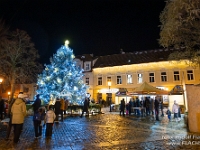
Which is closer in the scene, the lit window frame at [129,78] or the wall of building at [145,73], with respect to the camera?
the wall of building at [145,73]

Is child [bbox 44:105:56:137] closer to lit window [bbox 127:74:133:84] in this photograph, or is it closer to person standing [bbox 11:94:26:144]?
person standing [bbox 11:94:26:144]

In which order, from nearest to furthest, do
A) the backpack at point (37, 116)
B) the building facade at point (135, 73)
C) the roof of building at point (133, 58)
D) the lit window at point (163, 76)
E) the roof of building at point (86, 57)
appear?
the backpack at point (37, 116) → the building facade at point (135, 73) → the lit window at point (163, 76) → the roof of building at point (133, 58) → the roof of building at point (86, 57)

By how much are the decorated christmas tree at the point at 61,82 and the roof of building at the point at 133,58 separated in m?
13.0

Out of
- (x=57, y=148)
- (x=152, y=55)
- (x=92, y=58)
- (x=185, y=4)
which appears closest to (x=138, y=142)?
(x=57, y=148)

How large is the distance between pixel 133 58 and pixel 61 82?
1732 cm

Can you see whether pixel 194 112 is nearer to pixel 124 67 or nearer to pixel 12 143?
pixel 12 143

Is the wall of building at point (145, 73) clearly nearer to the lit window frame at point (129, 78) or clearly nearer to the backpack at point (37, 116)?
the lit window frame at point (129, 78)

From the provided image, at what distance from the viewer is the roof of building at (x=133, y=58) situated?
1388 inches

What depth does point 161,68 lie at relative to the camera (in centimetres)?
3409

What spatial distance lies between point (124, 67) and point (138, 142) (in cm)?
2953

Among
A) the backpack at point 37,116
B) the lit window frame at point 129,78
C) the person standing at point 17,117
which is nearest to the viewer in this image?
the person standing at point 17,117

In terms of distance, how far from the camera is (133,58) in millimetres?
37812

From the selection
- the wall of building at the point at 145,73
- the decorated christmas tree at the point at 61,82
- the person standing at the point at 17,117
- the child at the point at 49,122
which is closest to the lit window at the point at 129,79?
the wall of building at the point at 145,73

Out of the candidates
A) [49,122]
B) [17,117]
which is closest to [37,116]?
[49,122]
